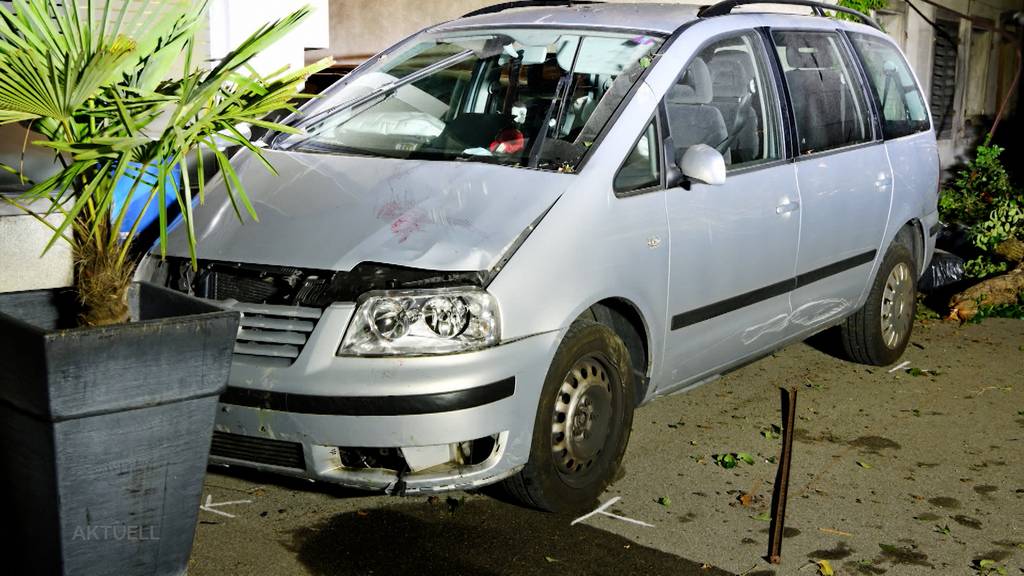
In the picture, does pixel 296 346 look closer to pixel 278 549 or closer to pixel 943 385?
pixel 278 549

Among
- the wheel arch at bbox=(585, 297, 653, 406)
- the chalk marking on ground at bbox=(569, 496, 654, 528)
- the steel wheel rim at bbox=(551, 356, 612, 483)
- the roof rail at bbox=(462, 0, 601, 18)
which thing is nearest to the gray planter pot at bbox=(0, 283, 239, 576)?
the steel wheel rim at bbox=(551, 356, 612, 483)

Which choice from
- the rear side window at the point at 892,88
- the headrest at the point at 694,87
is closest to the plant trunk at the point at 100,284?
the headrest at the point at 694,87

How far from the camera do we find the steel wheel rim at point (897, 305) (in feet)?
23.7

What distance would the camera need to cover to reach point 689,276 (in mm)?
5289

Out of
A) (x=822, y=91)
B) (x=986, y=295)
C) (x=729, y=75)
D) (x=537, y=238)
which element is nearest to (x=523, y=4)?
(x=729, y=75)

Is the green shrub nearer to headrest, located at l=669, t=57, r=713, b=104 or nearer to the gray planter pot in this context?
headrest, located at l=669, t=57, r=713, b=104

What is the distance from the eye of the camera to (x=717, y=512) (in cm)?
502

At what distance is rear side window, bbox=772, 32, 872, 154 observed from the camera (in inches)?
242

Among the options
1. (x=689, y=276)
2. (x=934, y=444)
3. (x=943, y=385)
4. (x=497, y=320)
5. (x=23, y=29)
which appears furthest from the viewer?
(x=943, y=385)

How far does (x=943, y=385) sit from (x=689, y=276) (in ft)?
8.04

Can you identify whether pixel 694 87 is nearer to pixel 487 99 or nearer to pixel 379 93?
pixel 487 99

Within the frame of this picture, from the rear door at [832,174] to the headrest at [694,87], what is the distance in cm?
64

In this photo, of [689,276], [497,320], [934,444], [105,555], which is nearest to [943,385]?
[934,444]

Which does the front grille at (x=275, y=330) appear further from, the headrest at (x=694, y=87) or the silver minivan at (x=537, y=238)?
the headrest at (x=694, y=87)
